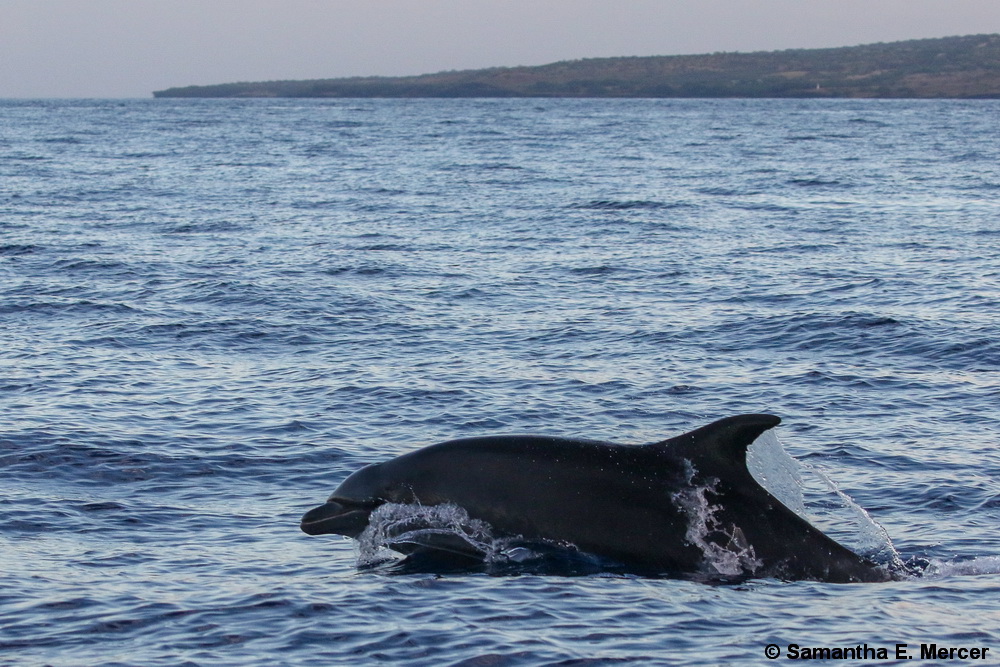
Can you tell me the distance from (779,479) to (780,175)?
42.2 meters

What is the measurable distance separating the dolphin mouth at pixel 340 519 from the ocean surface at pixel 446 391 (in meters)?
0.25

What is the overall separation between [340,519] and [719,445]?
302 centimetres

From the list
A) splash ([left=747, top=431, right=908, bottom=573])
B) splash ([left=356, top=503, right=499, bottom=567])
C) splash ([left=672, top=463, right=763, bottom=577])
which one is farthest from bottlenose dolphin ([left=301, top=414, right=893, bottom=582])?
splash ([left=747, top=431, right=908, bottom=573])

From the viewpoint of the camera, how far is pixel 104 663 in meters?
8.03

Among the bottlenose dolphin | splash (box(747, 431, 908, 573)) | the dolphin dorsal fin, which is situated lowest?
splash (box(747, 431, 908, 573))

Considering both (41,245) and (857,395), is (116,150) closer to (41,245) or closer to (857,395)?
(41,245)

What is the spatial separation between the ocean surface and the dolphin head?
0.26 meters

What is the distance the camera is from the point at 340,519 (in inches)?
404

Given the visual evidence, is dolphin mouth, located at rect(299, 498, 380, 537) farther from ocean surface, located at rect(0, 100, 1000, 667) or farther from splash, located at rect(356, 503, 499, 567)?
ocean surface, located at rect(0, 100, 1000, 667)

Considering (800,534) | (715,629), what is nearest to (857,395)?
→ (800,534)

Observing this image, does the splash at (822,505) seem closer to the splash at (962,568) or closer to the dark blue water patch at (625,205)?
the splash at (962,568)

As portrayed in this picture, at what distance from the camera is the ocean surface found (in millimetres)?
8695

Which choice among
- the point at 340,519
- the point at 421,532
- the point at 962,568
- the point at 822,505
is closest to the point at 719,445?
the point at 962,568

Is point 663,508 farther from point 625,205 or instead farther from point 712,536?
point 625,205
